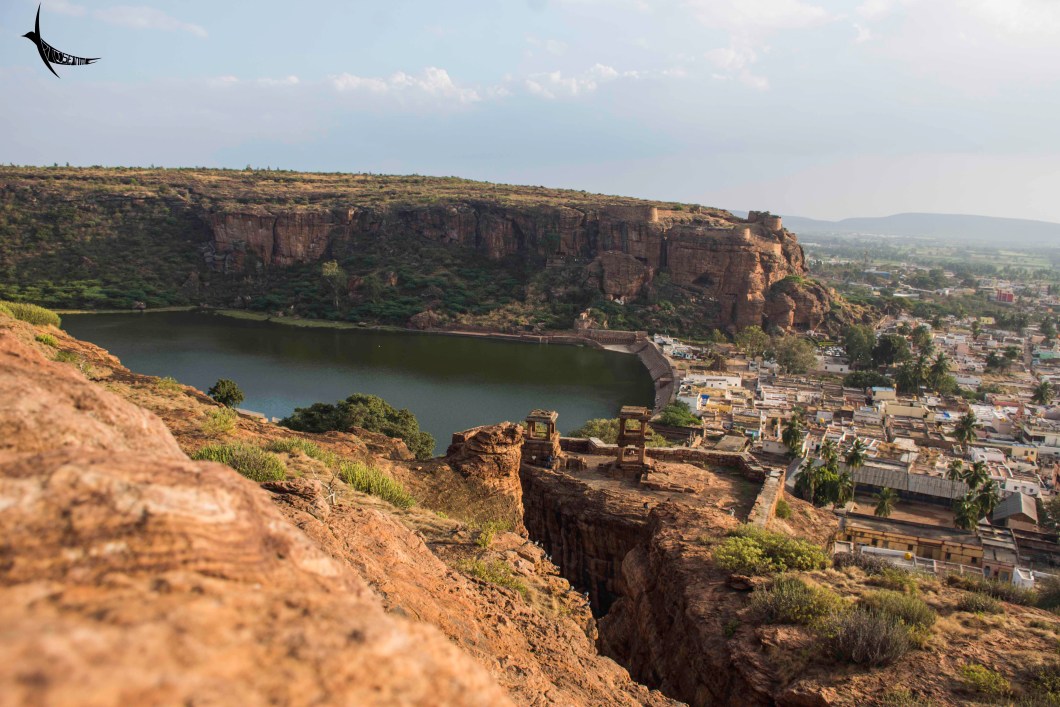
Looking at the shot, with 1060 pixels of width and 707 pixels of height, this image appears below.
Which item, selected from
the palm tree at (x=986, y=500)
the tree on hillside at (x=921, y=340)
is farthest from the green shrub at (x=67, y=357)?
the tree on hillside at (x=921, y=340)

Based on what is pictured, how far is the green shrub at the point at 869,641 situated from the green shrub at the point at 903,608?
1.00 ft

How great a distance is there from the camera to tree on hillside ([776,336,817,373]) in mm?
52625

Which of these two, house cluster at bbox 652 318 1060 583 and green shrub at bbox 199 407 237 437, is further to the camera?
house cluster at bbox 652 318 1060 583

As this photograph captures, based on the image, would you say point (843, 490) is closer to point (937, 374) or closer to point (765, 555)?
point (765, 555)

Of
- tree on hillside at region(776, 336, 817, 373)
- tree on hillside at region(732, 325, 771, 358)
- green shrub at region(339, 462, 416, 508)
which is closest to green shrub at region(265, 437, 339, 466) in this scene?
green shrub at region(339, 462, 416, 508)

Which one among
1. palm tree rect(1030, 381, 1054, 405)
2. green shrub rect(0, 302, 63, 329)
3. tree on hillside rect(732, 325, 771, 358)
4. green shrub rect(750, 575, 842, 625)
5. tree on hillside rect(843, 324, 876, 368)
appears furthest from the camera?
tree on hillside rect(732, 325, 771, 358)

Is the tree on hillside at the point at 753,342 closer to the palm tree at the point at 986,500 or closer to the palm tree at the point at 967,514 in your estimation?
the palm tree at the point at 986,500

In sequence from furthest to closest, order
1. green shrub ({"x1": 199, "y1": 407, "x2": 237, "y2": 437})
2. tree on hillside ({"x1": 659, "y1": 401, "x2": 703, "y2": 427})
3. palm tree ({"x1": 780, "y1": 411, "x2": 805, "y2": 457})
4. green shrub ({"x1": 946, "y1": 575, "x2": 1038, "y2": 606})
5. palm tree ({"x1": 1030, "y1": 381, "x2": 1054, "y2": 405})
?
palm tree ({"x1": 1030, "y1": 381, "x2": 1054, "y2": 405})
tree on hillside ({"x1": 659, "y1": 401, "x2": 703, "y2": 427})
palm tree ({"x1": 780, "y1": 411, "x2": 805, "y2": 457})
green shrub ({"x1": 199, "y1": 407, "x2": 237, "y2": 437})
green shrub ({"x1": 946, "y1": 575, "x2": 1038, "y2": 606})

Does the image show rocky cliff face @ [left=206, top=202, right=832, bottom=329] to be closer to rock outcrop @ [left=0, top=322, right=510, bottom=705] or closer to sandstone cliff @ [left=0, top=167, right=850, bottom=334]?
sandstone cliff @ [left=0, top=167, right=850, bottom=334]

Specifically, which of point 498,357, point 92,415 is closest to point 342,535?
point 92,415

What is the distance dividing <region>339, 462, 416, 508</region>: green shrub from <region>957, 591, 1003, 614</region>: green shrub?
7.51 m

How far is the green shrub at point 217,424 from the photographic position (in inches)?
459

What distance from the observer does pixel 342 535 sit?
6605 millimetres

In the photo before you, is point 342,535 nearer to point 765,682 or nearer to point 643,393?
point 765,682
